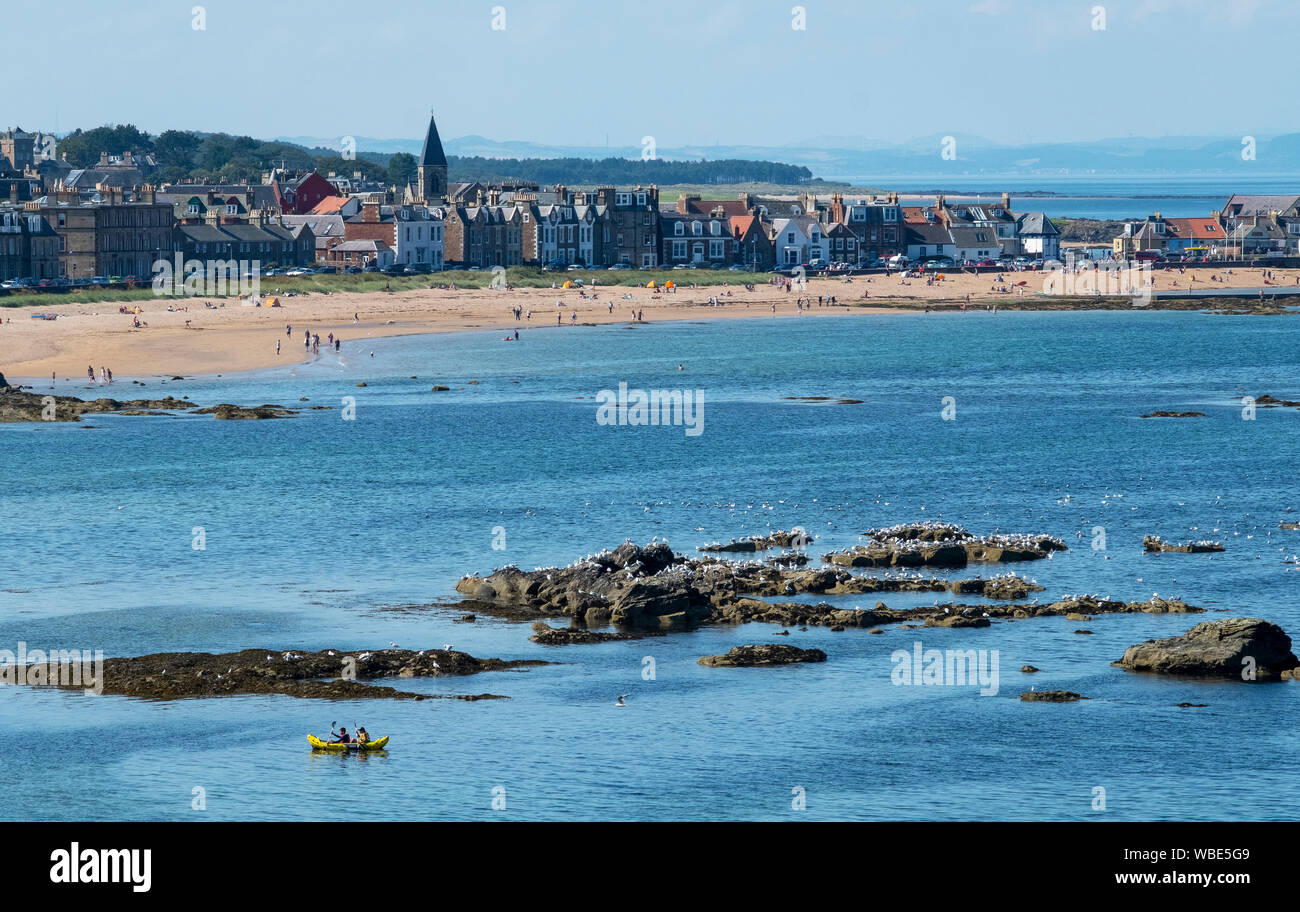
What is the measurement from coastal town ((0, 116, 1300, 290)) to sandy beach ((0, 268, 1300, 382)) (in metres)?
12.0

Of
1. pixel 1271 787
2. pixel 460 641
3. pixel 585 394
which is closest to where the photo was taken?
pixel 1271 787

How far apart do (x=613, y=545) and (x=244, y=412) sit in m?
35.7

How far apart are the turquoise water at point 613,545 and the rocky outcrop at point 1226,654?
2.64ft

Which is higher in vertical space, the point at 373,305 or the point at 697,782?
the point at 373,305

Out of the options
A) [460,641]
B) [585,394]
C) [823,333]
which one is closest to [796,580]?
[460,641]

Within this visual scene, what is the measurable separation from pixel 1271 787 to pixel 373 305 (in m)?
115

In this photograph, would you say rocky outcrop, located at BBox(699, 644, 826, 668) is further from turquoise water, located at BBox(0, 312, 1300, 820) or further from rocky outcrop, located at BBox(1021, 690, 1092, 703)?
rocky outcrop, located at BBox(1021, 690, 1092, 703)

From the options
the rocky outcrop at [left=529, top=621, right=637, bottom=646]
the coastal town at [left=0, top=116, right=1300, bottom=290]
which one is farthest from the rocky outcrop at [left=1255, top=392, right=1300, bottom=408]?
the coastal town at [left=0, top=116, right=1300, bottom=290]

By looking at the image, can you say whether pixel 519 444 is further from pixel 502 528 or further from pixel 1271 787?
pixel 1271 787

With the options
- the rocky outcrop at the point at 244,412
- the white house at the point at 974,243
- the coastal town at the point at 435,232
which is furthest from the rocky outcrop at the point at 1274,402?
the white house at the point at 974,243

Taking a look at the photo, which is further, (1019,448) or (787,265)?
(787,265)

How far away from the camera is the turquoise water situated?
3381 centimetres

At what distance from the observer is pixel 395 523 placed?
5972cm

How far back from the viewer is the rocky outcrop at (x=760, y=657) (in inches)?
1655
